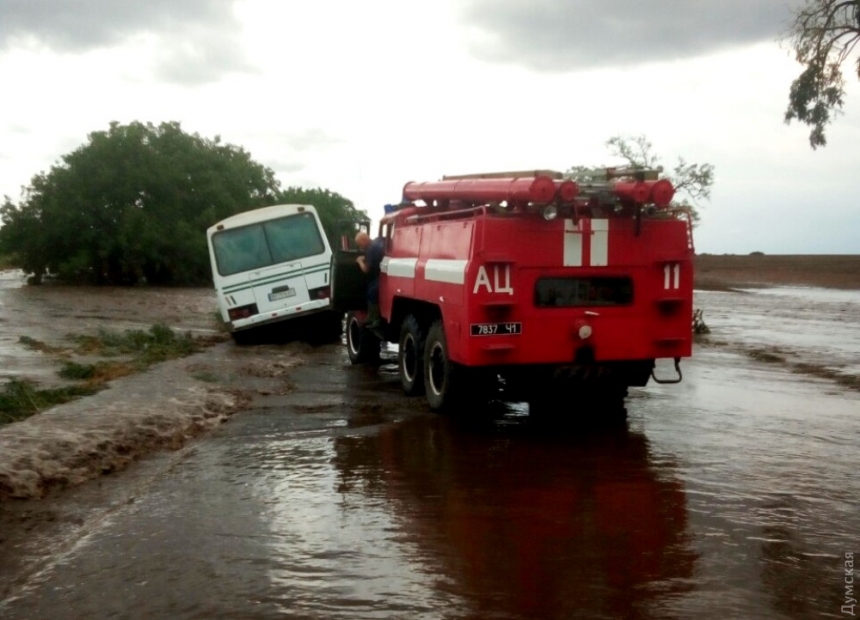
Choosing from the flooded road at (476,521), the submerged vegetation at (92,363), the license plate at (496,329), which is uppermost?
the license plate at (496,329)

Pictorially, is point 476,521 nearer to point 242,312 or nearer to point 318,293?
point 318,293

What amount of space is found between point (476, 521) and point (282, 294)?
45.0 ft

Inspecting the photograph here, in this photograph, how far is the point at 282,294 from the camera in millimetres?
19797

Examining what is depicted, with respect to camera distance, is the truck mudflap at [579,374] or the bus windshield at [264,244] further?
the bus windshield at [264,244]

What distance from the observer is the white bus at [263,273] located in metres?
19.7

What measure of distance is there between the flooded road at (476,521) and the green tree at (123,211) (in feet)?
129

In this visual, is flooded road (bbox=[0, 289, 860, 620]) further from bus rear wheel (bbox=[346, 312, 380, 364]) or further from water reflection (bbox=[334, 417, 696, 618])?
bus rear wheel (bbox=[346, 312, 380, 364])

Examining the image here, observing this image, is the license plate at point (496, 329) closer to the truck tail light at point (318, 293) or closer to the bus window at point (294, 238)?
the truck tail light at point (318, 293)

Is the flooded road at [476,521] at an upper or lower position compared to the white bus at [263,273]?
lower

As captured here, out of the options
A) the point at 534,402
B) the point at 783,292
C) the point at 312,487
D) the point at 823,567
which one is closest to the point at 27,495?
the point at 312,487

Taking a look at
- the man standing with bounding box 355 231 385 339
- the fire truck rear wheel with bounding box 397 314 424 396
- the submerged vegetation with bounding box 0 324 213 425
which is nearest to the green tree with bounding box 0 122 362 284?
the submerged vegetation with bounding box 0 324 213 425

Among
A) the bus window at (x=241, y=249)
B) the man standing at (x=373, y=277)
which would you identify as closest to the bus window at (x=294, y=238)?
the bus window at (x=241, y=249)

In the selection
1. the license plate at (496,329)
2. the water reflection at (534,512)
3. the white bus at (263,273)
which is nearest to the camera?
the water reflection at (534,512)

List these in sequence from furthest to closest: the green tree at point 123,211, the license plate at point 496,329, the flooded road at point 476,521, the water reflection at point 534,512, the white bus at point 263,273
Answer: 1. the green tree at point 123,211
2. the white bus at point 263,273
3. the license plate at point 496,329
4. the water reflection at point 534,512
5. the flooded road at point 476,521
